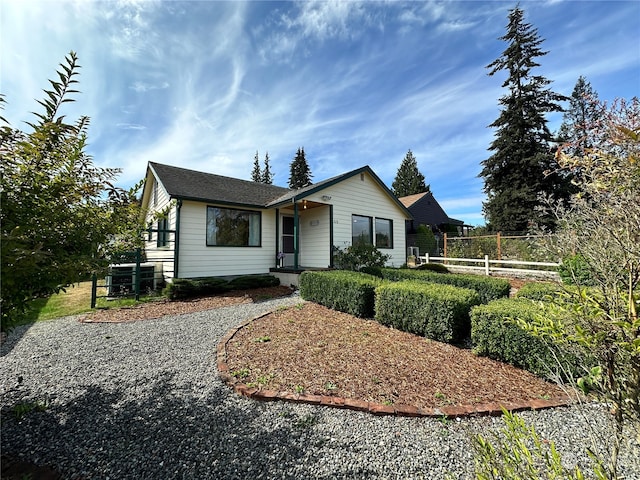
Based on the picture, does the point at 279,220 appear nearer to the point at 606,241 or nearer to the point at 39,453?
the point at 39,453

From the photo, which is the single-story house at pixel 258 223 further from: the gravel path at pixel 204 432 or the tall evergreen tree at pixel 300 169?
the tall evergreen tree at pixel 300 169

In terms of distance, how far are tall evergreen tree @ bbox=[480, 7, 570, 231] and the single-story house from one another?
52.2 ft

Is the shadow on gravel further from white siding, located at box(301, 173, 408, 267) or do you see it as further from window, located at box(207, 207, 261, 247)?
white siding, located at box(301, 173, 408, 267)

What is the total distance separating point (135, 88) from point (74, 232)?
3.96m

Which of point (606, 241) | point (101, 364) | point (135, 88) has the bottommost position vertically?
point (101, 364)

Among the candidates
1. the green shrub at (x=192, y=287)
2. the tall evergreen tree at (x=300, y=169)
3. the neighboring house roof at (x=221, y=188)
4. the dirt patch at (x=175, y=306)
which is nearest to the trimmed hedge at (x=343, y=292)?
the dirt patch at (x=175, y=306)

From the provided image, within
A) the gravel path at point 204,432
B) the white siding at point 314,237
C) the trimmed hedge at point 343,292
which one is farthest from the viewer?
the white siding at point 314,237

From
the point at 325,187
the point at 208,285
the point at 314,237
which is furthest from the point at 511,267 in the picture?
the point at 208,285

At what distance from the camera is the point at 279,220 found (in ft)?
36.2

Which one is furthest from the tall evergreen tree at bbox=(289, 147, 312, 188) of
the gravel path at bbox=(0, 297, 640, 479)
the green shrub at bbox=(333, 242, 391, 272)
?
the gravel path at bbox=(0, 297, 640, 479)

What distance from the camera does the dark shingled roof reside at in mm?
8938

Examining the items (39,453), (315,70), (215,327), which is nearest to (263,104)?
(315,70)

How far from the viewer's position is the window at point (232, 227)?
30.9 ft

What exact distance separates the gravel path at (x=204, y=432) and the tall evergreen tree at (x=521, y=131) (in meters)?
25.2
